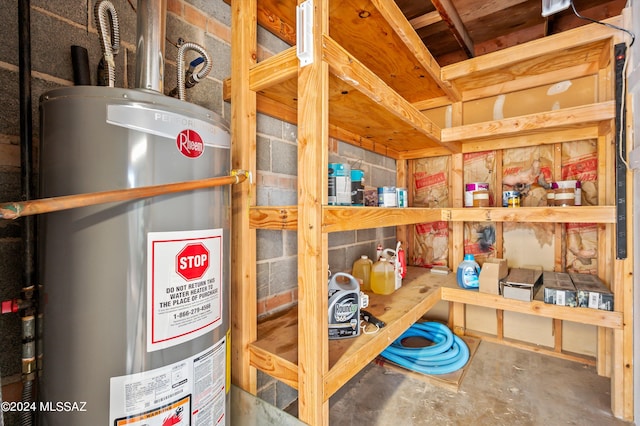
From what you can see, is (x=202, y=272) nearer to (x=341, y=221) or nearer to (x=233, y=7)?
(x=341, y=221)

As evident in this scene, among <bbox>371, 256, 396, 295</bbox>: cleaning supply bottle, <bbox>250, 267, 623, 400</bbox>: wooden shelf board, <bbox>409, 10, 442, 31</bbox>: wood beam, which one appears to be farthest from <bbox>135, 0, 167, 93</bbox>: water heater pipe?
<bbox>409, 10, 442, 31</bbox>: wood beam

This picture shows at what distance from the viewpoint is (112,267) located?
22.1 inches

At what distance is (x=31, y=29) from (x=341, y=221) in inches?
34.6

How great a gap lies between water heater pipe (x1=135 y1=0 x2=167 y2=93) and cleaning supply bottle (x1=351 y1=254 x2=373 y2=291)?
51.7 inches

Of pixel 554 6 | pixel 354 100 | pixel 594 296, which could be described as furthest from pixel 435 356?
pixel 554 6

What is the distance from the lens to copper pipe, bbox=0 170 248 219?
474 millimetres

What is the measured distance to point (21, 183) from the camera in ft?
2.06

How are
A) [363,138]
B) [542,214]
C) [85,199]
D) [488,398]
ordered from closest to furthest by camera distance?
[85,199] < [488,398] < [542,214] < [363,138]

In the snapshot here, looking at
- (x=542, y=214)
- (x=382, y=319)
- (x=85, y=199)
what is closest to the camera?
(x=85, y=199)

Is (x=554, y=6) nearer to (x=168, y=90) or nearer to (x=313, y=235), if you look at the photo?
(x=313, y=235)

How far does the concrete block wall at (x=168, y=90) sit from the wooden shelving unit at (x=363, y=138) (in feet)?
0.32

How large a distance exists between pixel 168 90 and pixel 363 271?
1274mm

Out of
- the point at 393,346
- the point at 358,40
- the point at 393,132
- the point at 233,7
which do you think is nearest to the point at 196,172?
the point at 233,7

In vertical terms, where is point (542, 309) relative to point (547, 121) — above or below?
below
